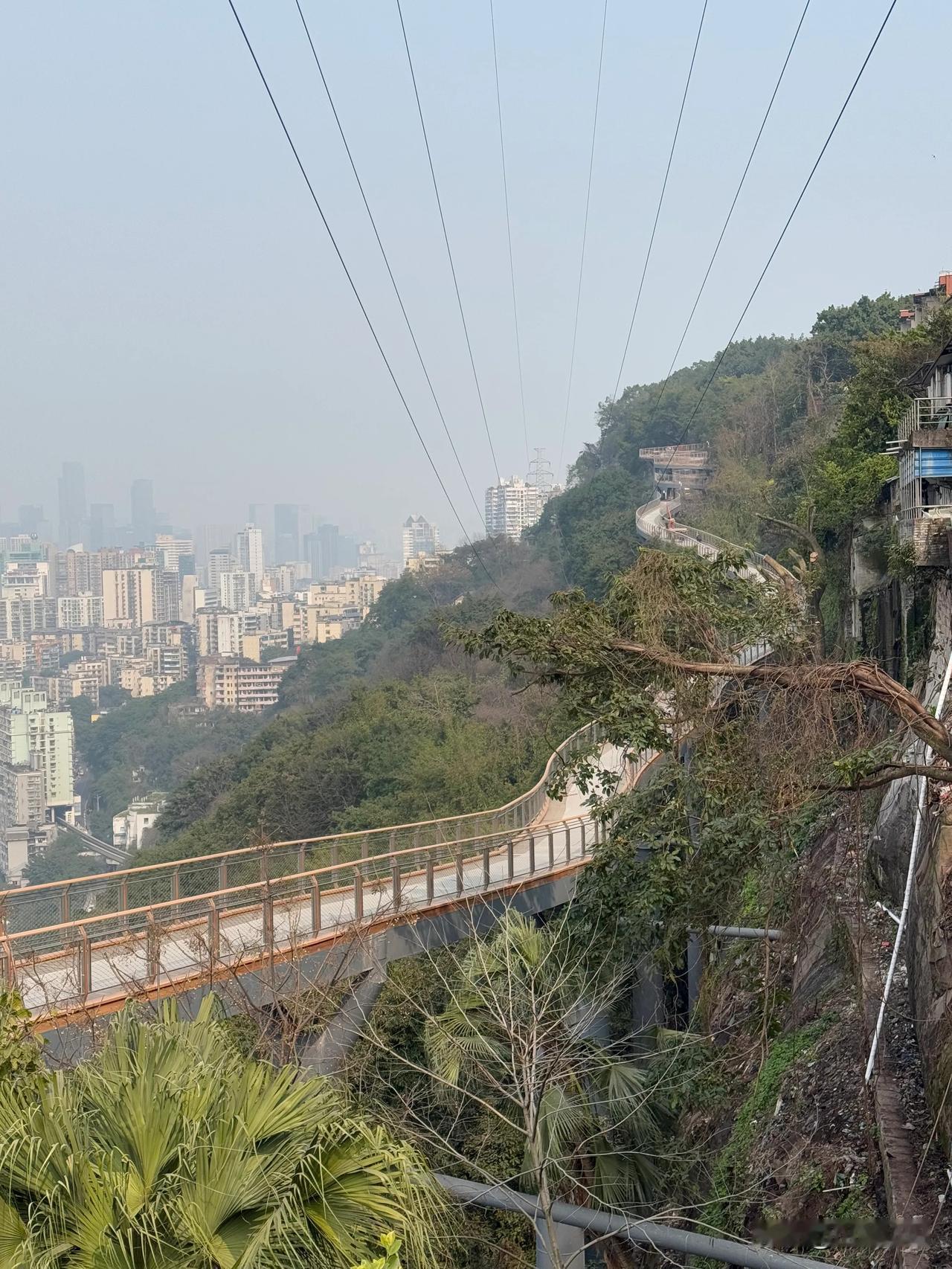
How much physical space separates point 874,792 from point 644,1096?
15.0 ft

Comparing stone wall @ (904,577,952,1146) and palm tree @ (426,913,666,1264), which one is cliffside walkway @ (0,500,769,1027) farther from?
stone wall @ (904,577,952,1146)

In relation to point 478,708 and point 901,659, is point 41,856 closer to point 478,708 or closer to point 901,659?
point 478,708

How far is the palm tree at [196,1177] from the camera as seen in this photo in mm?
4688

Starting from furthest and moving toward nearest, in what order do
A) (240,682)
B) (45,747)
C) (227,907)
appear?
(240,682) → (45,747) → (227,907)

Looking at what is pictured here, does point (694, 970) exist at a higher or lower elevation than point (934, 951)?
lower

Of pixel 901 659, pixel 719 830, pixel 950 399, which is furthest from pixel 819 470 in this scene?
pixel 719 830

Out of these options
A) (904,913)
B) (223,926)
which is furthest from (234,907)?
(904,913)

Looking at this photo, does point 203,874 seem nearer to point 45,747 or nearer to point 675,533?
point 675,533

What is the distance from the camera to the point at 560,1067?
9.89 meters

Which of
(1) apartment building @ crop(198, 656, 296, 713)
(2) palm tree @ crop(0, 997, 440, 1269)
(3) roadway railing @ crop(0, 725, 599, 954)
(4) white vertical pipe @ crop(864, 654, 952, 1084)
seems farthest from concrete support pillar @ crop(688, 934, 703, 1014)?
(1) apartment building @ crop(198, 656, 296, 713)

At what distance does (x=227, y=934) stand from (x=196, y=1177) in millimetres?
7951

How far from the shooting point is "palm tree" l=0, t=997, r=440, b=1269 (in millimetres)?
4688

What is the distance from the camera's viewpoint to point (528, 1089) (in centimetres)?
747

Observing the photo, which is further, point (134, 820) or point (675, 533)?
point (134, 820)
